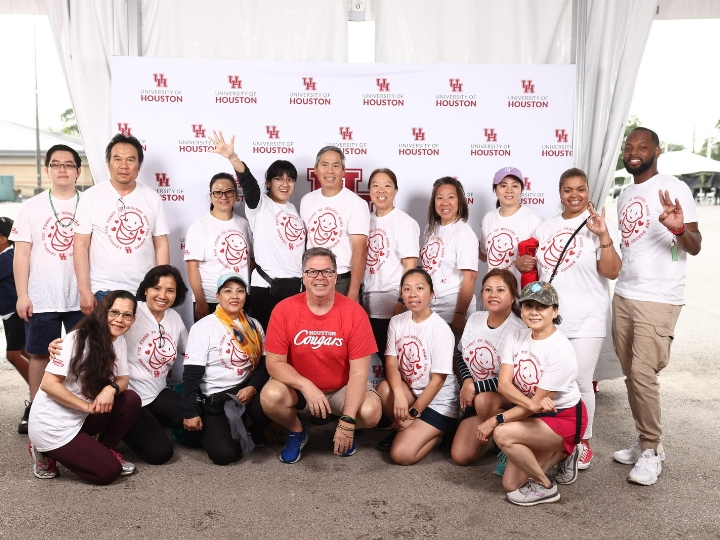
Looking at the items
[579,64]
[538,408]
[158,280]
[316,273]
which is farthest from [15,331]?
[579,64]

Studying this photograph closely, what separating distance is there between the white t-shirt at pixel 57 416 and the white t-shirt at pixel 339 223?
1.48 metres

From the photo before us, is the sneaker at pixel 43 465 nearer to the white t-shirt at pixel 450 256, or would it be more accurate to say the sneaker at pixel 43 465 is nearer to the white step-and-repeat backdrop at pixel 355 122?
the white step-and-repeat backdrop at pixel 355 122

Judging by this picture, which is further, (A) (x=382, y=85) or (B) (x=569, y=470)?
(A) (x=382, y=85)

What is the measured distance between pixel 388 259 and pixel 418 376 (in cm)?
76

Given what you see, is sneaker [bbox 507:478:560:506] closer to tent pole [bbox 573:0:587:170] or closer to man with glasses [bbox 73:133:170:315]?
man with glasses [bbox 73:133:170:315]

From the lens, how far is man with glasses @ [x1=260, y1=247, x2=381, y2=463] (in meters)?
3.27

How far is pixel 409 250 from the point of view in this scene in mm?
3820

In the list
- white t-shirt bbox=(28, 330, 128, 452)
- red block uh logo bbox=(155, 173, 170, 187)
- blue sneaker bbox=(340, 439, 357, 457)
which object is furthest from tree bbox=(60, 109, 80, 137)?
blue sneaker bbox=(340, 439, 357, 457)

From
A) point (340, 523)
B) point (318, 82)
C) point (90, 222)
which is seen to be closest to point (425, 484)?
point (340, 523)

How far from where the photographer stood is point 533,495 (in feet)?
9.42

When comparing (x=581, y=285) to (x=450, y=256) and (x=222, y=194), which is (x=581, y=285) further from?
(x=222, y=194)

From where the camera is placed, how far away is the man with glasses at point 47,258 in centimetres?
357

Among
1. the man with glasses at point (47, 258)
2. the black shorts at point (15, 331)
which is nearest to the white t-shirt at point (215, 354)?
the man with glasses at point (47, 258)

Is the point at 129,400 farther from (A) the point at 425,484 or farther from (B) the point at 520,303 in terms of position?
(B) the point at 520,303
